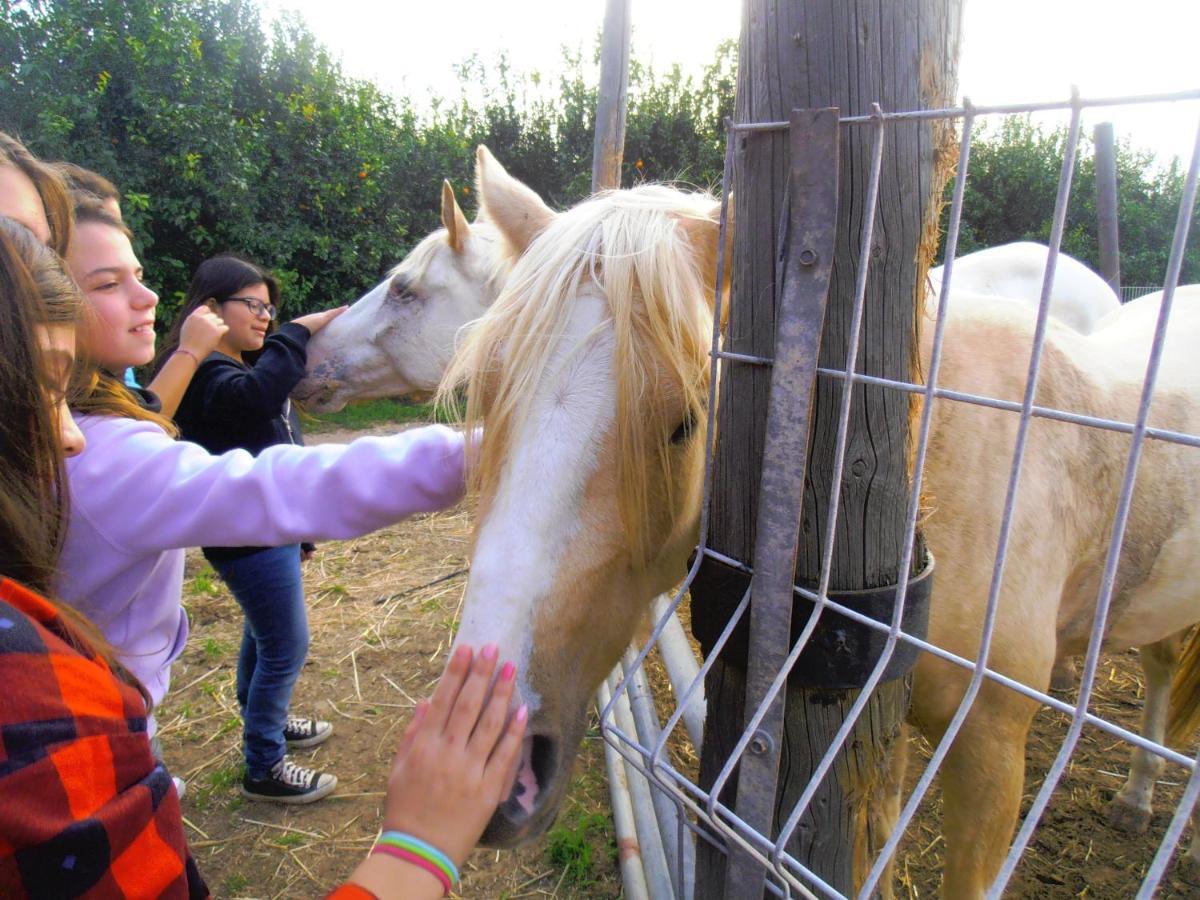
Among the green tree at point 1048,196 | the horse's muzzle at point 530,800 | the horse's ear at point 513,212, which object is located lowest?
the horse's muzzle at point 530,800

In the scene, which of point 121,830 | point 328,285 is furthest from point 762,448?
point 328,285

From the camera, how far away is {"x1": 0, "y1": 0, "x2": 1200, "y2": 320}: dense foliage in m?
7.37

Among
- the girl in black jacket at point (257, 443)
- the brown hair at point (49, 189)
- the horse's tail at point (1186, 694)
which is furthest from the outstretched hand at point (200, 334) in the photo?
the horse's tail at point (1186, 694)

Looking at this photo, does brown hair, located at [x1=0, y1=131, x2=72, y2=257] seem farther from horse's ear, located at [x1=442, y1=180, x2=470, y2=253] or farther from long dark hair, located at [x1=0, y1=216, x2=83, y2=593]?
horse's ear, located at [x1=442, y1=180, x2=470, y2=253]

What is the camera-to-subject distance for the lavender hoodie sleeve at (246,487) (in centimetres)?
132

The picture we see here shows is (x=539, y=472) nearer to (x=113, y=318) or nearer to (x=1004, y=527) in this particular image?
(x=1004, y=527)

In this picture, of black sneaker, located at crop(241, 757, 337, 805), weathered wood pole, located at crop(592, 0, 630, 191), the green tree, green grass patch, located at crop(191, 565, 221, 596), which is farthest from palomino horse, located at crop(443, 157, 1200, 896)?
the green tree

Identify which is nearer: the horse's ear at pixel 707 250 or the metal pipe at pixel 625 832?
the horse's ear at pixel 707 250

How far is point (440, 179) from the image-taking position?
10211mm

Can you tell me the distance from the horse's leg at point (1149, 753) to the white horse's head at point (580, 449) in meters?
2.41

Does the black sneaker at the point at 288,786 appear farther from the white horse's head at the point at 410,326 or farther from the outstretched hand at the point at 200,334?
the white horse's head at the point at 410,326

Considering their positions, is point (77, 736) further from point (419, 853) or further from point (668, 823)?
point (668, 823)

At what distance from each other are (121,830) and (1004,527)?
991 millimetres

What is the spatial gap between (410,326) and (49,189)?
9.31 ft
